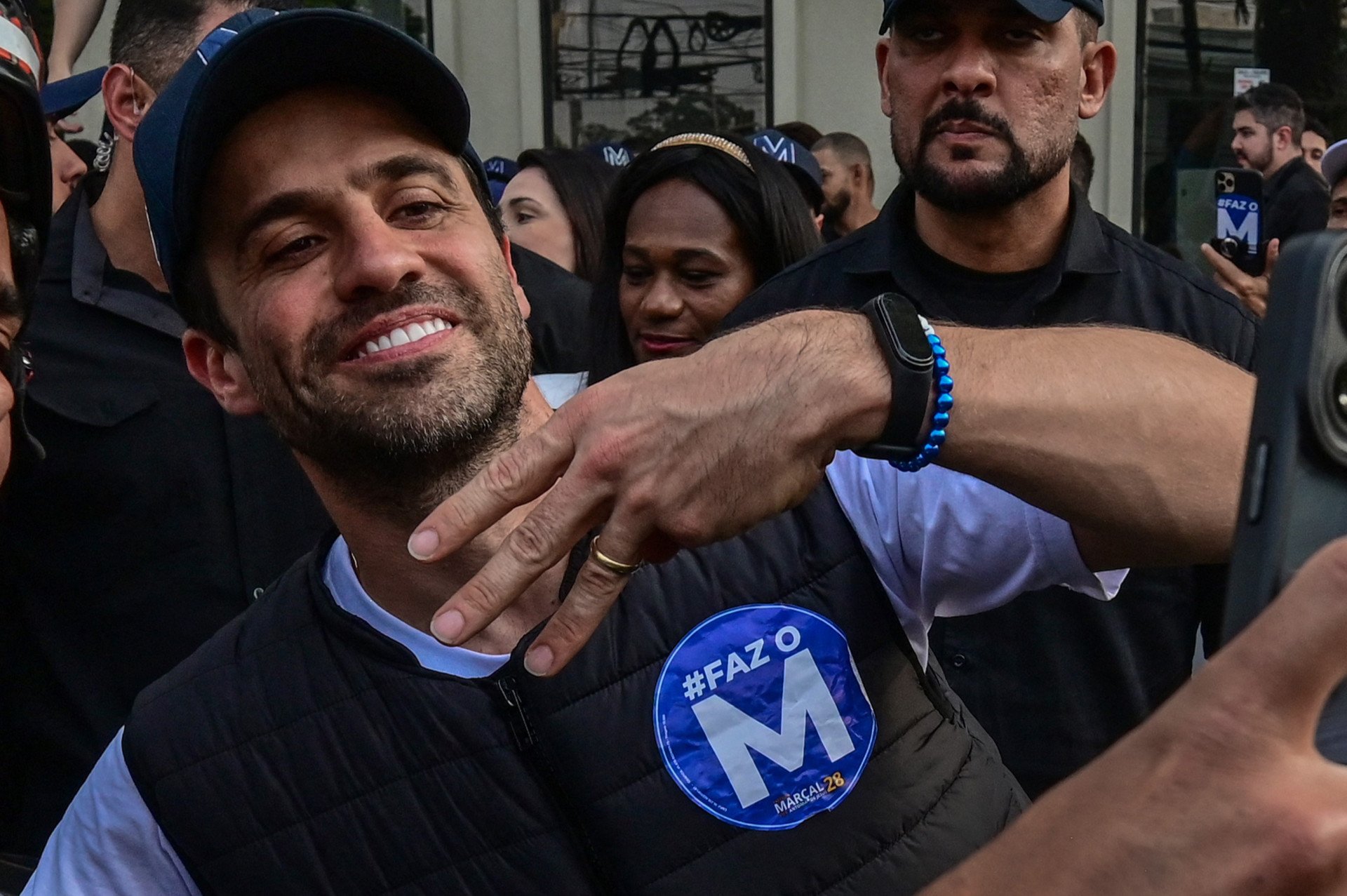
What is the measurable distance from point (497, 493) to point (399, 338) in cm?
73

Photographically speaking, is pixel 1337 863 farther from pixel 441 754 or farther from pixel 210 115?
pixel 210 115

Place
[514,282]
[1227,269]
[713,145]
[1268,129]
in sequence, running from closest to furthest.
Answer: [514,282] < [713,145] < [1227,269] < [1268,129]

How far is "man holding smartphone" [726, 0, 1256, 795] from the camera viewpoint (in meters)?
2.86

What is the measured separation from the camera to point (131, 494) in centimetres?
294

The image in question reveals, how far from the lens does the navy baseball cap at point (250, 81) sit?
6.23 feet

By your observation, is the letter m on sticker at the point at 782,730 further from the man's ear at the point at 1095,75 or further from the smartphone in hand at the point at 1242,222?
the smartphone in hand at the point at 1242,222

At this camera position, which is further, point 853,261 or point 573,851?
point 853,261

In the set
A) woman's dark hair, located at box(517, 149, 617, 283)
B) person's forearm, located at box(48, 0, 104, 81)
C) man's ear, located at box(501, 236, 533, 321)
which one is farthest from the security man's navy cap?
person's forearm, located at box(48, 0, 104, 81)

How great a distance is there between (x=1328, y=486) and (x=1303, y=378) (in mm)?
48

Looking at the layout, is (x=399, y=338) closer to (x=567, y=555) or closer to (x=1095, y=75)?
(x=567, y=555)

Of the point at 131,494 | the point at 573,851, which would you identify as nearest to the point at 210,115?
the point at 573,851

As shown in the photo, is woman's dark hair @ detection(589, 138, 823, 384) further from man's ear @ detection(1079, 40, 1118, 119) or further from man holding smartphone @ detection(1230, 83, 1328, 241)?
man holding smartphone @ detection(1230, 83, 1328, 241)

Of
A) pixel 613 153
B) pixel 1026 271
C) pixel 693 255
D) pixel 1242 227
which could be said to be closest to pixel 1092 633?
pixel 1026 271

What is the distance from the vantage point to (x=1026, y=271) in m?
3.20
